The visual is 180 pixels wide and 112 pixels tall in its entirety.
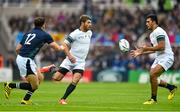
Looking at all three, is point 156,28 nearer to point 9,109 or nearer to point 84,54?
point 84,54

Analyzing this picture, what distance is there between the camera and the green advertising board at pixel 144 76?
40291mm

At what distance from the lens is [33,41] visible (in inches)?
817

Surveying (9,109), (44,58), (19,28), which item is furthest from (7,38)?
(9,109)

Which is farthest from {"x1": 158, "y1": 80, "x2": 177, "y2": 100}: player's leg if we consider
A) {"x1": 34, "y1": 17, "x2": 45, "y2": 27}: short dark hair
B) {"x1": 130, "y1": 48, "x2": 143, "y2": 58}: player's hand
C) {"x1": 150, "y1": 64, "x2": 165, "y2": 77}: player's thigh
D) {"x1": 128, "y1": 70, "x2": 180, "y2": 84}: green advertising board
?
{"x1": 128, "y1": 70, "x2": 180, "y2": 84}: green advertising board

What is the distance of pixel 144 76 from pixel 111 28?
5.35m

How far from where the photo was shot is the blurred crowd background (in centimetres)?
4344

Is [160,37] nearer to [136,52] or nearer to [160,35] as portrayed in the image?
[160,35]

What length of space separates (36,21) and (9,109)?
2.96 meters

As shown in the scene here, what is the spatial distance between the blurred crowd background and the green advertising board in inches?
16.6

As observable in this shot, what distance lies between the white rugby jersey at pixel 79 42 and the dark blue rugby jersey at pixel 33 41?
1.50m

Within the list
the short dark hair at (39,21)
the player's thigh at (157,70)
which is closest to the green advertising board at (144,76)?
the player's thigh at (157,70)

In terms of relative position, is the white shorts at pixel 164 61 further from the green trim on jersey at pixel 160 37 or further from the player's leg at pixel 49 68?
the player's leg at pixel 49 68

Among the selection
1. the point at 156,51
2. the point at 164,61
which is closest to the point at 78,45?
the point at 156,51

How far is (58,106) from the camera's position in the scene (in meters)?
20.1
